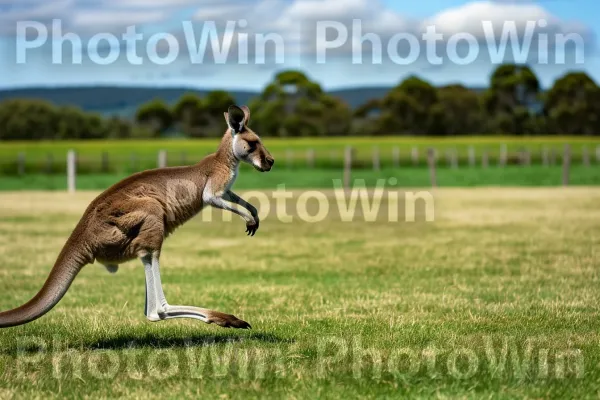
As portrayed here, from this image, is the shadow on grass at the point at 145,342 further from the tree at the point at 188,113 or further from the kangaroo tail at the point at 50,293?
the tree at the point at 188,113

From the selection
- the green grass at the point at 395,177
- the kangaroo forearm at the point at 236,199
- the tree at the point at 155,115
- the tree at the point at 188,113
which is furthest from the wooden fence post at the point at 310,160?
the tree at the point at 155,115

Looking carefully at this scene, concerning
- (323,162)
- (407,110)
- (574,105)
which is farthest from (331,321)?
(407,110)

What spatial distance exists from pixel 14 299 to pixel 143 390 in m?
6.21

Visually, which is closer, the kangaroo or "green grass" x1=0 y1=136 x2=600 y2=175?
the kangaroo

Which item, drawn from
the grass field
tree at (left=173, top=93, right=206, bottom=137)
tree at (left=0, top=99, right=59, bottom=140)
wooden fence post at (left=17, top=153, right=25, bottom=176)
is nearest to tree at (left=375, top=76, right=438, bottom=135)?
tree at (left=173, top=93, right=206, bottom=137)

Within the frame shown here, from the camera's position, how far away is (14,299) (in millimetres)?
12305

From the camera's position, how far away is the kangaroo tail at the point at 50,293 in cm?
696

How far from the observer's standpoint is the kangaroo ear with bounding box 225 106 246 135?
23.0ft

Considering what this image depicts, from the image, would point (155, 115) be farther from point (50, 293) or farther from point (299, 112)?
point (50, 293)

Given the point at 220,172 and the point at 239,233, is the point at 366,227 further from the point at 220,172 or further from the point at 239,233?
the point at 220,172

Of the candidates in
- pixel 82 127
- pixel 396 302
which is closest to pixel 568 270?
pixel 396 302

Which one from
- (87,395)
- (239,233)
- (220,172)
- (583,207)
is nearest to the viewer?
(87,395)

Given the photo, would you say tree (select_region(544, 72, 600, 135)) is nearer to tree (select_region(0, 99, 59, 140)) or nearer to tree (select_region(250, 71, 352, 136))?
tree (select_region(250, 71, 352, 136))

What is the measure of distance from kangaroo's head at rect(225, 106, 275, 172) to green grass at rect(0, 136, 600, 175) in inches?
2133
